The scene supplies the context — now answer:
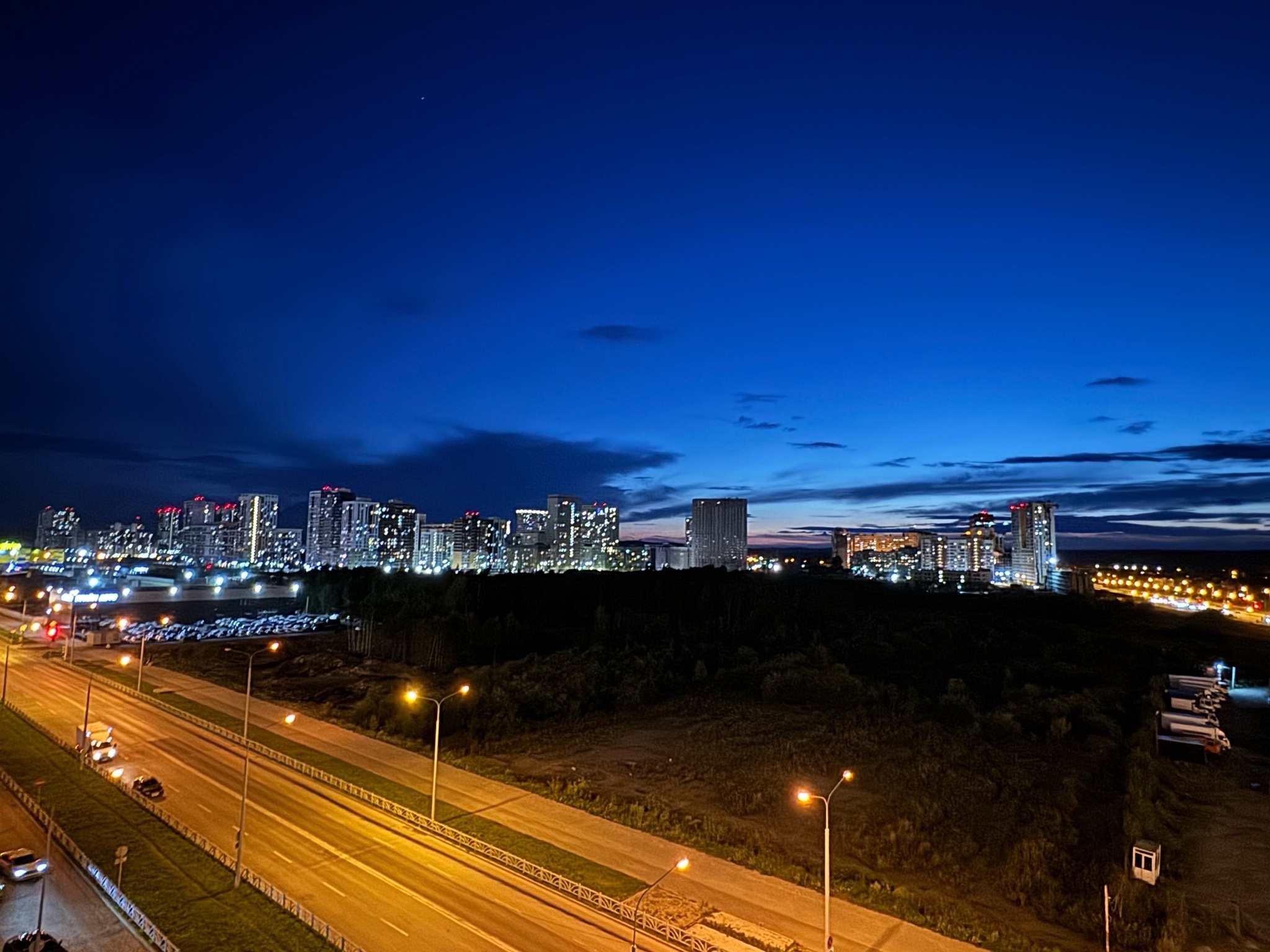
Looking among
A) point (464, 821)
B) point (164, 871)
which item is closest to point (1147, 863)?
point (464, 821)

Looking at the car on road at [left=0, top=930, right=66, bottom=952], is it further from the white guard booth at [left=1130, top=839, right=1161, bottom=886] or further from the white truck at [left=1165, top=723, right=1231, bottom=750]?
the white truck at [left=1165, top=723, right=1231, bottom=750]

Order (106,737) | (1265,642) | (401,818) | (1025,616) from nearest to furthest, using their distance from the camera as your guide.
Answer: (401,818) < (106,737) < (1265,642) < (1025,616)

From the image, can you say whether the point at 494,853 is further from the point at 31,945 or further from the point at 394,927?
the point at 31,945

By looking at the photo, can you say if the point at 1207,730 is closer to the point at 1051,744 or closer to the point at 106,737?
the point at 1051,744

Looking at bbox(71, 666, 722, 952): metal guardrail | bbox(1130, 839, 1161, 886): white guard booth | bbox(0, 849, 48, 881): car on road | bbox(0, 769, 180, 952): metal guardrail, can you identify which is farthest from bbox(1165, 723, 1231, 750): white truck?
bbox(0, 849, 48, 881): car on road

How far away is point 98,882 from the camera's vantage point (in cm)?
2017

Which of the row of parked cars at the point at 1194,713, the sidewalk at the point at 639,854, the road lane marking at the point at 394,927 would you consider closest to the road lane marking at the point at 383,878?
the road lane marking at the point at 394,927

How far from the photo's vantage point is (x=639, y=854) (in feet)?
77.2

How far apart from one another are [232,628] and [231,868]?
76.4 metres

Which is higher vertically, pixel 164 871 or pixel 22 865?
pixel 22 865

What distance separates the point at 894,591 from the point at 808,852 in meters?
121

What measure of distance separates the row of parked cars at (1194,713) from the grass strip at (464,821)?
3804 cm

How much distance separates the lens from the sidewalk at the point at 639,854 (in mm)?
18453

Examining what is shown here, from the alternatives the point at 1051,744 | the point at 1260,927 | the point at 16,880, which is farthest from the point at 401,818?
the point at 1051,744
